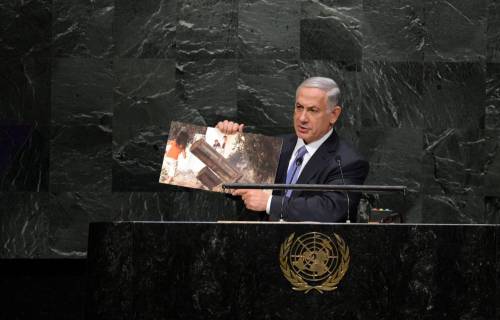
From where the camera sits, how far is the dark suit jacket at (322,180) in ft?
14.6

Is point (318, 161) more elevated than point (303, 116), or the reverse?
point (303, 116)

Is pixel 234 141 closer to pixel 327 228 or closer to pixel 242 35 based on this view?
pixel 327 228

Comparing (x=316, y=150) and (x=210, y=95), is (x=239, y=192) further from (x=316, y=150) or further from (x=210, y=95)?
(x=210, y=95)

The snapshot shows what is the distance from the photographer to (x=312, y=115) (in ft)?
16.7

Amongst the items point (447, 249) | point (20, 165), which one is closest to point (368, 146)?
point (20, 165)

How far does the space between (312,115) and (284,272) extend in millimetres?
1684

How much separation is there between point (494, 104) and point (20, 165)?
3.73 m

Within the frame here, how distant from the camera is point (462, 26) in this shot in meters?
6.79

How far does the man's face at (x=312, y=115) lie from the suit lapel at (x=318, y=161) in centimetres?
9

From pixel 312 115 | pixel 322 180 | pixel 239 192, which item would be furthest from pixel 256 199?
pixel 312 115

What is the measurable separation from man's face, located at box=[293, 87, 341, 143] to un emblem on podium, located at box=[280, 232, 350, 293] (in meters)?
1.53

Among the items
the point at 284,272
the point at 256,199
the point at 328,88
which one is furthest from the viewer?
the point at 328,88

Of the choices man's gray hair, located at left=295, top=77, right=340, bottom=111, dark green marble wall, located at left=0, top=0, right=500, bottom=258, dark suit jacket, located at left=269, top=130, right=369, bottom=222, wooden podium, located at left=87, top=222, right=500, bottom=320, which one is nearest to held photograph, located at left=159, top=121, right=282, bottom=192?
dark suit jacket, located at left=269, top=130, right=369, bottom=222

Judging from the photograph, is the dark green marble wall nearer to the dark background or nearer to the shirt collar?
the dark background
